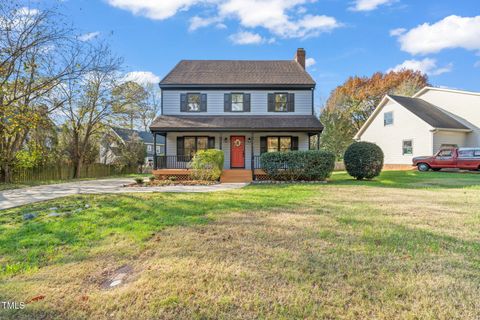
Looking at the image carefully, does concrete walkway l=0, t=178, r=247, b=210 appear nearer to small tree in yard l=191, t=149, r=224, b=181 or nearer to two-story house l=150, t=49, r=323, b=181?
small tree in yard l=191, t=149, r=224, b=181

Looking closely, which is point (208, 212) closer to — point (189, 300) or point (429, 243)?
point (189, 300)

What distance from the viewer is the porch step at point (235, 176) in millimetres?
13636

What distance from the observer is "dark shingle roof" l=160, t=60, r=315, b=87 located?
52.1 ft

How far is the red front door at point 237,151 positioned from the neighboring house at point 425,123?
546 inches

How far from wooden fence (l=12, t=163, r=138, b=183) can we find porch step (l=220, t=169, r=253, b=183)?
10.6 meters

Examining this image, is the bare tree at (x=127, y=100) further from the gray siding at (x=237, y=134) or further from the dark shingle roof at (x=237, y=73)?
the gray siding at (x=237, y=134)

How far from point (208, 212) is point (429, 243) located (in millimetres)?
3972

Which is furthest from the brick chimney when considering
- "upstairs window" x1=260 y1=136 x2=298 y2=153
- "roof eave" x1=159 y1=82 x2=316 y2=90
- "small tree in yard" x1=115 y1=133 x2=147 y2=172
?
"small tree in yard" x1=115 y1=133 x2=147 y2=172

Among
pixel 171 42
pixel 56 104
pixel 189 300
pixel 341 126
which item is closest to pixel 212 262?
pixel 189 300

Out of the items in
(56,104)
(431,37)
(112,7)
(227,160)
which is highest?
(431,37)

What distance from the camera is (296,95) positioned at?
15.9 m

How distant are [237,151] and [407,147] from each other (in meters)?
14.5

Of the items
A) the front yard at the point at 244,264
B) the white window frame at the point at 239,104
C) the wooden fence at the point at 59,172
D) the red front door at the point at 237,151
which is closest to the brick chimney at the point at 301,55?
the white window frame at the point at 239,104

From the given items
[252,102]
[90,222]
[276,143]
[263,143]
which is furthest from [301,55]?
[90,222]
